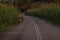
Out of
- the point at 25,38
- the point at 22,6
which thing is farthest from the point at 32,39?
the point at 22,6

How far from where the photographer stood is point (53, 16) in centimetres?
2017

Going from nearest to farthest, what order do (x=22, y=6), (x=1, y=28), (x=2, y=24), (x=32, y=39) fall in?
(x=32, y=39), (x=1, y=28), (x=2, y=24), (x=22, y=6)

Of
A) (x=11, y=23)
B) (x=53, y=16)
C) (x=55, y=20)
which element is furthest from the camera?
(x=53, y=16)

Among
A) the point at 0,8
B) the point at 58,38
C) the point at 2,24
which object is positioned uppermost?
the point at 0,8

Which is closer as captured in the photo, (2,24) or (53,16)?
(2,24)

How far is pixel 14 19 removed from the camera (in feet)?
58.3

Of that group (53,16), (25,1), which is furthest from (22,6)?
(53,16)

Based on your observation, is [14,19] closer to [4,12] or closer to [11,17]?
[11,17]

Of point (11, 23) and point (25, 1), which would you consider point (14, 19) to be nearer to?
point (11, 23)

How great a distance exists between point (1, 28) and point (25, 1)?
39.2 metres

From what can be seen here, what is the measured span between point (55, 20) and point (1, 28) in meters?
6.33

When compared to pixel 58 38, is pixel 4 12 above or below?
above

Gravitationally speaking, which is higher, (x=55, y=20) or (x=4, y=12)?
(x=4, y=12)

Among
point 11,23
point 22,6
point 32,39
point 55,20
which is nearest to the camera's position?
point 32,39
